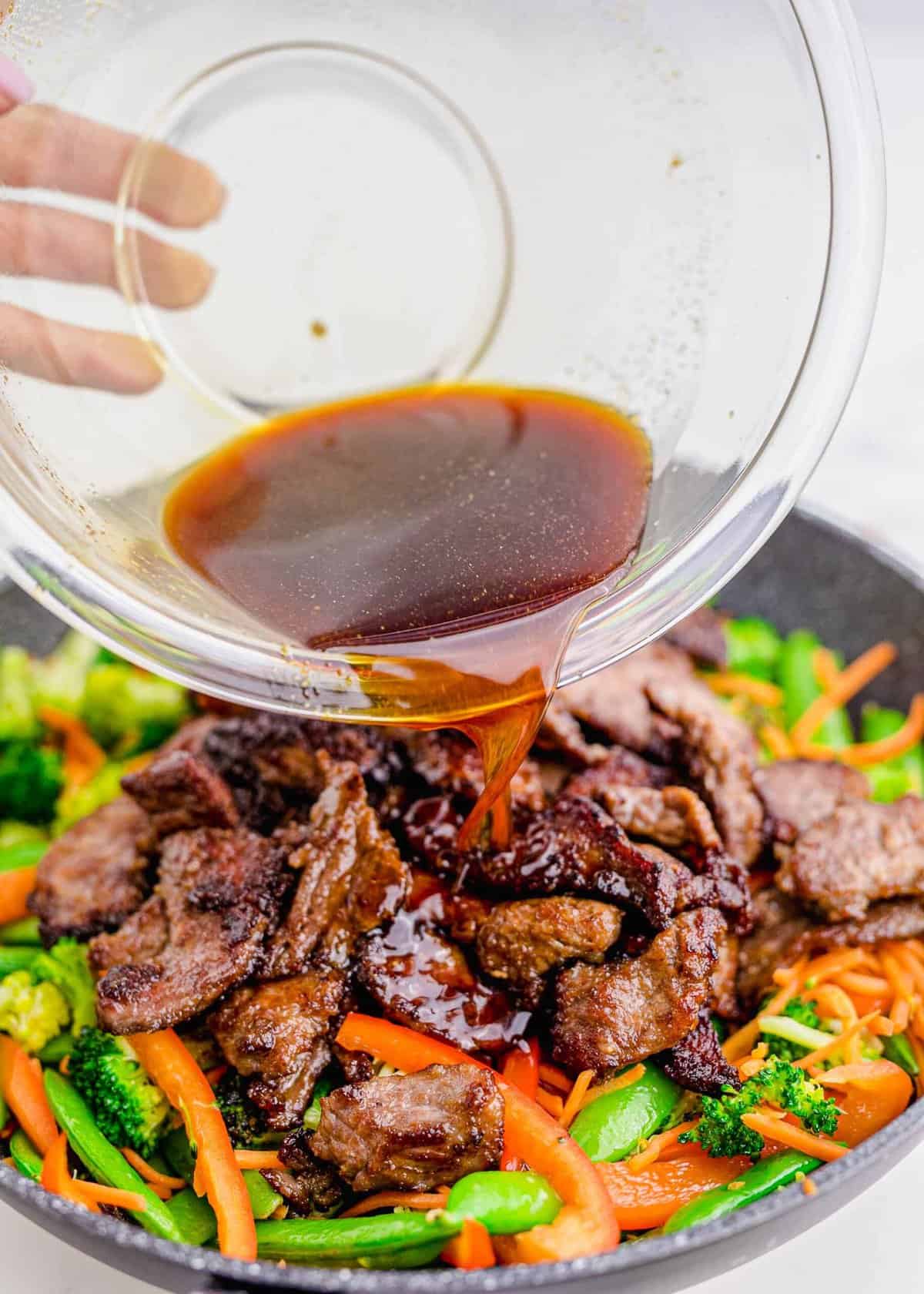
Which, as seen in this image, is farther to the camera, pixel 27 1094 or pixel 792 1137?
pixel 27 1094

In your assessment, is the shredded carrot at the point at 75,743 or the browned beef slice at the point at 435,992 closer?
the browned beef slice at the point at 435,992

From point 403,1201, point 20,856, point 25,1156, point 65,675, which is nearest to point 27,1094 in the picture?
point 25,1156

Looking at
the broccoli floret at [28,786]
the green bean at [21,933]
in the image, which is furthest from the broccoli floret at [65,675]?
the green bean at [21,933]

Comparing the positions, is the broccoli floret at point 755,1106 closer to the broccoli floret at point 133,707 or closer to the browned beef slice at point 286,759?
the browned beef slice at point 286,759

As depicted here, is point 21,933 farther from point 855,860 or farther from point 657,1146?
point 855,860

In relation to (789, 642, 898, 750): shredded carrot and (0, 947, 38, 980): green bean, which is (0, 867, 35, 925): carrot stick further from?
(789, 642, 898, 750): shredded carrot
